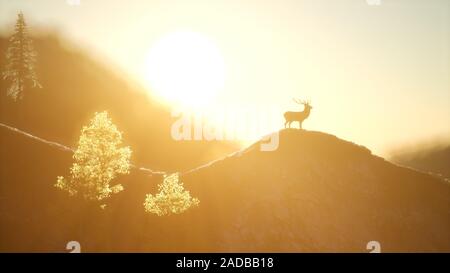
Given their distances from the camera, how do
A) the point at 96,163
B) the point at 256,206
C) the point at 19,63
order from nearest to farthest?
the point at 96,163 → the point at 256,206 → the point at 19,63

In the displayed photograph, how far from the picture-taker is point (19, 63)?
212 ft

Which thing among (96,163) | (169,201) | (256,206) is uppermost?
(96,163)

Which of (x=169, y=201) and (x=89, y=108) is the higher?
(x=89, y=108)

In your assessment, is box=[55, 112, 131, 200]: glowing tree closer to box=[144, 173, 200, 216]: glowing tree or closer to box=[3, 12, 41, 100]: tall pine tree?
box=[144, 173, 200, 216]: glowing tree

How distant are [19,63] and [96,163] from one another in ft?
108

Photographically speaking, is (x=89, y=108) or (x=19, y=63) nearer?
(x=19, y=63)

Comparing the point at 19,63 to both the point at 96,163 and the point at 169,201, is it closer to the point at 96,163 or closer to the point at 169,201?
the point at 96,163

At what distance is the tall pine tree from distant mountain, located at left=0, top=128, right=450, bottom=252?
1814cm

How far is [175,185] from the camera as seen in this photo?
135ft

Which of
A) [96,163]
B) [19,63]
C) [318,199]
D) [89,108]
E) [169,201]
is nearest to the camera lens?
[96,163]

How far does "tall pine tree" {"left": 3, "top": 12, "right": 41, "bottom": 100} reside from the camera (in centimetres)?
6419

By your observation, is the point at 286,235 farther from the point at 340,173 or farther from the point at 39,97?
the point at 39,97

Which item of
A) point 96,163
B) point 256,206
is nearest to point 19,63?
point 96,163

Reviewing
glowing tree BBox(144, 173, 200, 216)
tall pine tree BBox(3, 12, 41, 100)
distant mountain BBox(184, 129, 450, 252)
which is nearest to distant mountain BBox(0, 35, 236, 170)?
tall pine tree BBox(3, 12, 41, 100)
